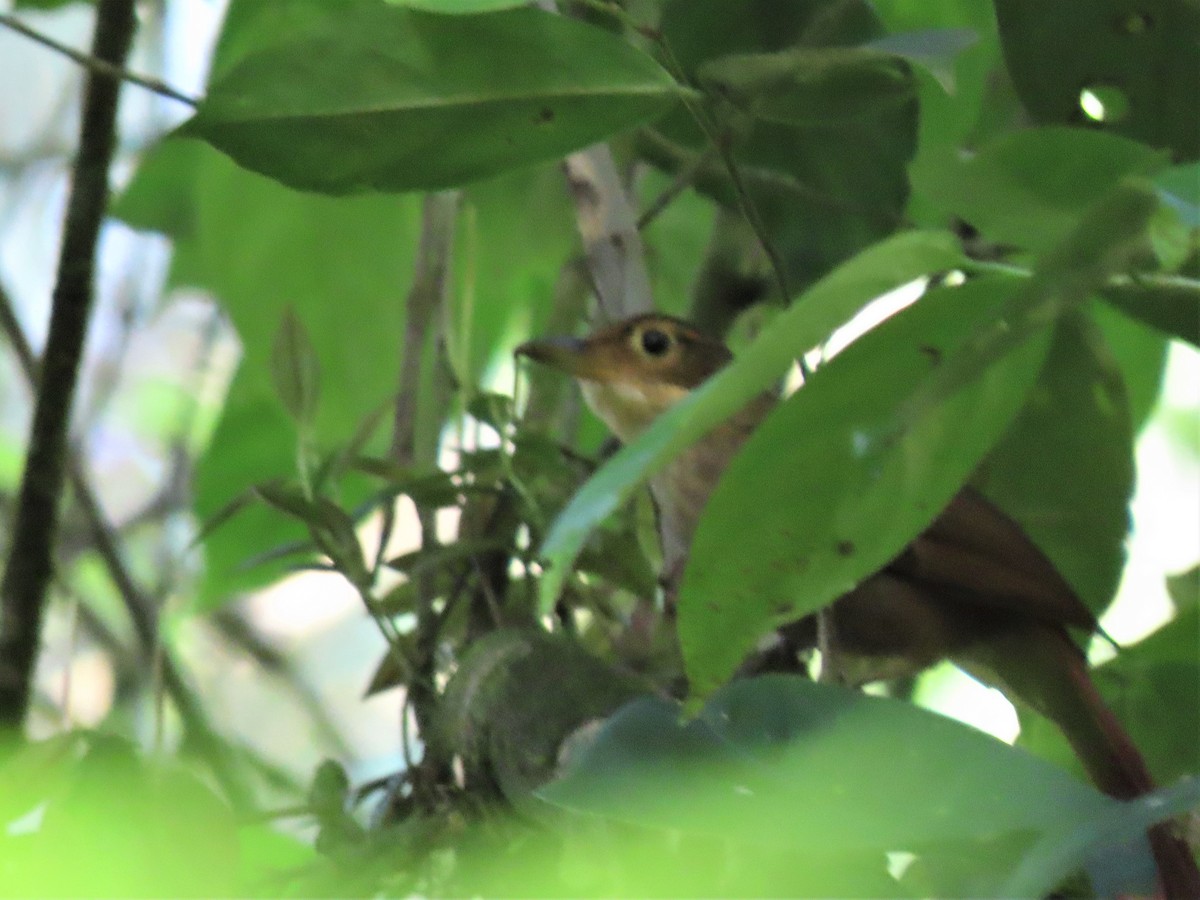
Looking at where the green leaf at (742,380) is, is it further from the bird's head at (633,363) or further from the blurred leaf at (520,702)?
the bird's head at (633,363)

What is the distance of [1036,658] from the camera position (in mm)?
1426

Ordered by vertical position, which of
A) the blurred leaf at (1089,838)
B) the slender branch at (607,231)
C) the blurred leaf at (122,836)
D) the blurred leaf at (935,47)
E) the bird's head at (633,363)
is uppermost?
the blurred leaf at (935,47)

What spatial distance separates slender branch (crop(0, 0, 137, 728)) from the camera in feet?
4.19

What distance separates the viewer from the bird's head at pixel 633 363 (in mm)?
1470

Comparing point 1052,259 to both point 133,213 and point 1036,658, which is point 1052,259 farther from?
point 133,213

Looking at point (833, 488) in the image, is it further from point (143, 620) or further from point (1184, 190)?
point (143, 620)

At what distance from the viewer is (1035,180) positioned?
0.67 metres

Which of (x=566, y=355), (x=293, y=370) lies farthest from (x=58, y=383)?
(x=566, y=355)

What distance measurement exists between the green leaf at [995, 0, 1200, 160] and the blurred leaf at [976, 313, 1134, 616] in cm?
22

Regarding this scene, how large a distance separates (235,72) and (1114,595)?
980 mm

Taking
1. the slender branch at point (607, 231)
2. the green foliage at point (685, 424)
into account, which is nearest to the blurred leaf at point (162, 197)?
the green foliage at point (685, 424)

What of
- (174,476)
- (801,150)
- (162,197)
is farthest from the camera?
(174,476)

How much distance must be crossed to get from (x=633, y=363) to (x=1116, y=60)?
22.8 inches

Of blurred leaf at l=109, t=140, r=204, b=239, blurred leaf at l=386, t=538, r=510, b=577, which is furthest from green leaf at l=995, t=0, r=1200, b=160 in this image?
blurred leaf at l=109, t=140, r=204, b=239
